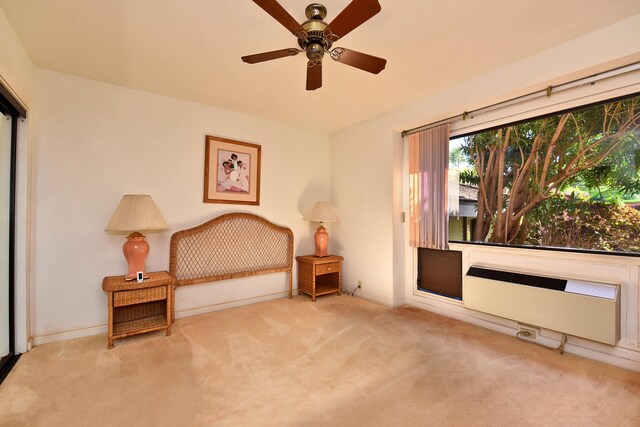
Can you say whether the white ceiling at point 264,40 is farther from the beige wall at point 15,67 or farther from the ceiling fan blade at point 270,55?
the ceiling fan blade at point 270,55

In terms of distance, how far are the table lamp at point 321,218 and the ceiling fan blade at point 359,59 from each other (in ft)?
6.94

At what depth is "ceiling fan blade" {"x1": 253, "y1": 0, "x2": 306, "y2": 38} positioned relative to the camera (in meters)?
1.46

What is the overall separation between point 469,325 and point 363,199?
6.38ft

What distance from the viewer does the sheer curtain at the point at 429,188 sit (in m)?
3.18

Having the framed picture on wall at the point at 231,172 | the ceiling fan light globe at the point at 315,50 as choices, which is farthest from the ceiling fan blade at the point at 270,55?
the framed picture on wall at the point at 231,172

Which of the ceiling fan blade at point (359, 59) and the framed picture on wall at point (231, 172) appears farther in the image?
the framed picture on wall at point (231, 172)

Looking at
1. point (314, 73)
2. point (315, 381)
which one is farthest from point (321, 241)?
point (314, 73)

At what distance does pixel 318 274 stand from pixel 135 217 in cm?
222

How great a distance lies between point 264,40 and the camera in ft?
7.17

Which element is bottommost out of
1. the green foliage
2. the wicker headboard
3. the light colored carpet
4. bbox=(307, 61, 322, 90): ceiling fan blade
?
the light colored carpet

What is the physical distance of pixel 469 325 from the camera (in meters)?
2.97

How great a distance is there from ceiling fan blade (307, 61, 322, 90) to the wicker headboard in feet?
6.40

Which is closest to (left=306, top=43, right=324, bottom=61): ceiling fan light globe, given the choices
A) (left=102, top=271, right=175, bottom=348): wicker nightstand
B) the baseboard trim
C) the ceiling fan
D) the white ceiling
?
the ceiling fan

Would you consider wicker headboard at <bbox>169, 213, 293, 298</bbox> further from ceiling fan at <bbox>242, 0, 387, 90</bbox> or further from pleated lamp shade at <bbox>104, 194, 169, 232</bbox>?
ceiling fan at <bbox>242, 0, 387, 90</bbox>
